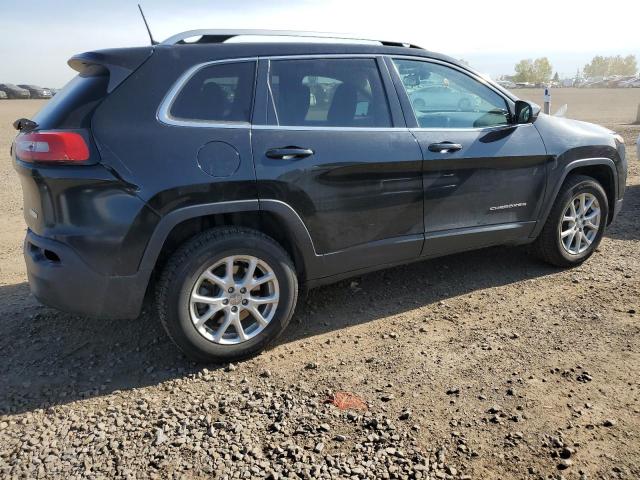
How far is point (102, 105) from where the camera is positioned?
2879 mm

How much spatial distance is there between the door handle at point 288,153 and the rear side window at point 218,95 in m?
0.26

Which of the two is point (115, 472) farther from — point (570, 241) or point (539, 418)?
point (570, 241)

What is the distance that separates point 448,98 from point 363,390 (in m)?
2.26

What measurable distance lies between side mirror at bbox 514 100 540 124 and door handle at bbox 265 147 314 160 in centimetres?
186

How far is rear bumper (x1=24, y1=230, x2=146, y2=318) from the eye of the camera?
2.87 meters

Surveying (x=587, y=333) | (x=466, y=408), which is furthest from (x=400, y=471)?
(x=587, y=333)

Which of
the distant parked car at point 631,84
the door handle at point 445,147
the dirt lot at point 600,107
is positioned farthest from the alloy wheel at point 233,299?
the distant parked car at point 631,84

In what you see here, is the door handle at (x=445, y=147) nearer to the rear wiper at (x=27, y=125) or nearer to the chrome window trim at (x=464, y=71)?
the chrome window trim at (x=464, y=71)

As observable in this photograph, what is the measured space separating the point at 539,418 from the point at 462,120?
2209mm

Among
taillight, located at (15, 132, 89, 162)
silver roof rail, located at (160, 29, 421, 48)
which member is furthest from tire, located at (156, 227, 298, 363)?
silver roof rail, located at (160, 29, 421, 48)

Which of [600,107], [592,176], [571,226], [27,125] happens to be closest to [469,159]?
[571,226]

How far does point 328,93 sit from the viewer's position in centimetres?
345

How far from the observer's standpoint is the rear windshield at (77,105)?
285 centimetres

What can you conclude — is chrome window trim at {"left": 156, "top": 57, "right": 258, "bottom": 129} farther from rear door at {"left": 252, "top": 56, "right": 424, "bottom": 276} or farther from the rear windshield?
the rear windshield
